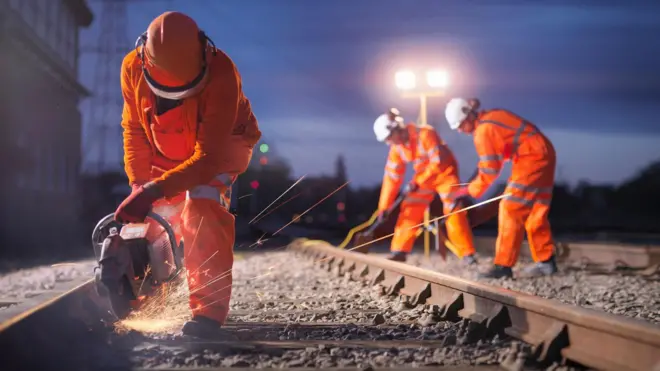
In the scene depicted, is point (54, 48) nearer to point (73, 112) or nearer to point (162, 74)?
point (73, 112)

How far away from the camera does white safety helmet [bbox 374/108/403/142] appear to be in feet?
28.2

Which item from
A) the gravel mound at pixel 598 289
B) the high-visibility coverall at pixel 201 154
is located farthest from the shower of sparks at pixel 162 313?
the gravel mound at pixel 598 289

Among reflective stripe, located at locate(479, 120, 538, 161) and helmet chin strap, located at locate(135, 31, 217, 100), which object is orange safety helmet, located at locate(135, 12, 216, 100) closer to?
helmet chin strap, located at locate(135, 31, 217, 100)

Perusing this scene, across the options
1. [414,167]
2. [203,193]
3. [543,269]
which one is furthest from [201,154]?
[414,167]

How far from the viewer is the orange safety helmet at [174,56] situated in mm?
3301

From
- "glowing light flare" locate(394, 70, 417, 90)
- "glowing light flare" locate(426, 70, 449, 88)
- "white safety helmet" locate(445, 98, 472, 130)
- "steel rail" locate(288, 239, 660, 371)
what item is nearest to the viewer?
"steel rail" locate(288, 239, 660, 371)

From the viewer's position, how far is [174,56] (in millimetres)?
3316

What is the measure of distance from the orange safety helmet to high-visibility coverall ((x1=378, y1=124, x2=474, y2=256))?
5369 millimetres

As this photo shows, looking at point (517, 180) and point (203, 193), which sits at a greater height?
point (203, 193)

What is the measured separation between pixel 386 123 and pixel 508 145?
1.75 meters

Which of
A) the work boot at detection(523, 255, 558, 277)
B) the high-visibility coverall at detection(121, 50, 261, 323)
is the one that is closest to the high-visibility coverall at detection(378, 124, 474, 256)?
the work boot at detection(523, 255, 558, 277)

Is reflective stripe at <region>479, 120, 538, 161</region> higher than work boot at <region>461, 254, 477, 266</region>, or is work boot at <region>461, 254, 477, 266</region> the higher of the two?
reflective stripe at <region>479, 120, 538, 161</region>

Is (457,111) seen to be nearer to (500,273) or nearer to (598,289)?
(500,273)

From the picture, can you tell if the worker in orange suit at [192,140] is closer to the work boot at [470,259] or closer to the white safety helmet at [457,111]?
the white safety helmet at [457,111]
